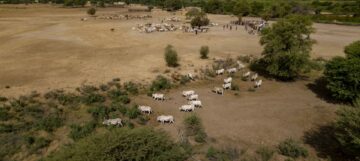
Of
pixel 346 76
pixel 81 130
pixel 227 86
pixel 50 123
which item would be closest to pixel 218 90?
pixel 227 86

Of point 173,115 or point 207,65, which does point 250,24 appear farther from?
point 173,115

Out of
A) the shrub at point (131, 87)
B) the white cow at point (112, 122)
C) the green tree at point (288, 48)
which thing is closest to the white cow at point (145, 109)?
the white cow at point (112, 122)

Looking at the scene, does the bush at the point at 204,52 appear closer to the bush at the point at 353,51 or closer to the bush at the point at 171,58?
the bush at the point at 171,58

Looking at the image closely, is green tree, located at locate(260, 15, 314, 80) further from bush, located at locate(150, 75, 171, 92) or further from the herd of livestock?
bush, located at locate(150, 75, 171, 92)

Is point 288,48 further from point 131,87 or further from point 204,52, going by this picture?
→ point 131,87

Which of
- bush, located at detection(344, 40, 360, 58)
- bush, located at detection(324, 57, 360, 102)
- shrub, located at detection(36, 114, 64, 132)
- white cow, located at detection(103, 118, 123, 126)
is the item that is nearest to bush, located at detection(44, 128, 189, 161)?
white cow, located at detection(103, 118, 123, 126)

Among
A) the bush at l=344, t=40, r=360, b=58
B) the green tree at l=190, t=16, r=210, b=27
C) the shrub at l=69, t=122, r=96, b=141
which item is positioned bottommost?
the shrub at l=69, t=122, r=96, b=141

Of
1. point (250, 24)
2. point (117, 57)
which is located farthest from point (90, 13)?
point (117, 57)
